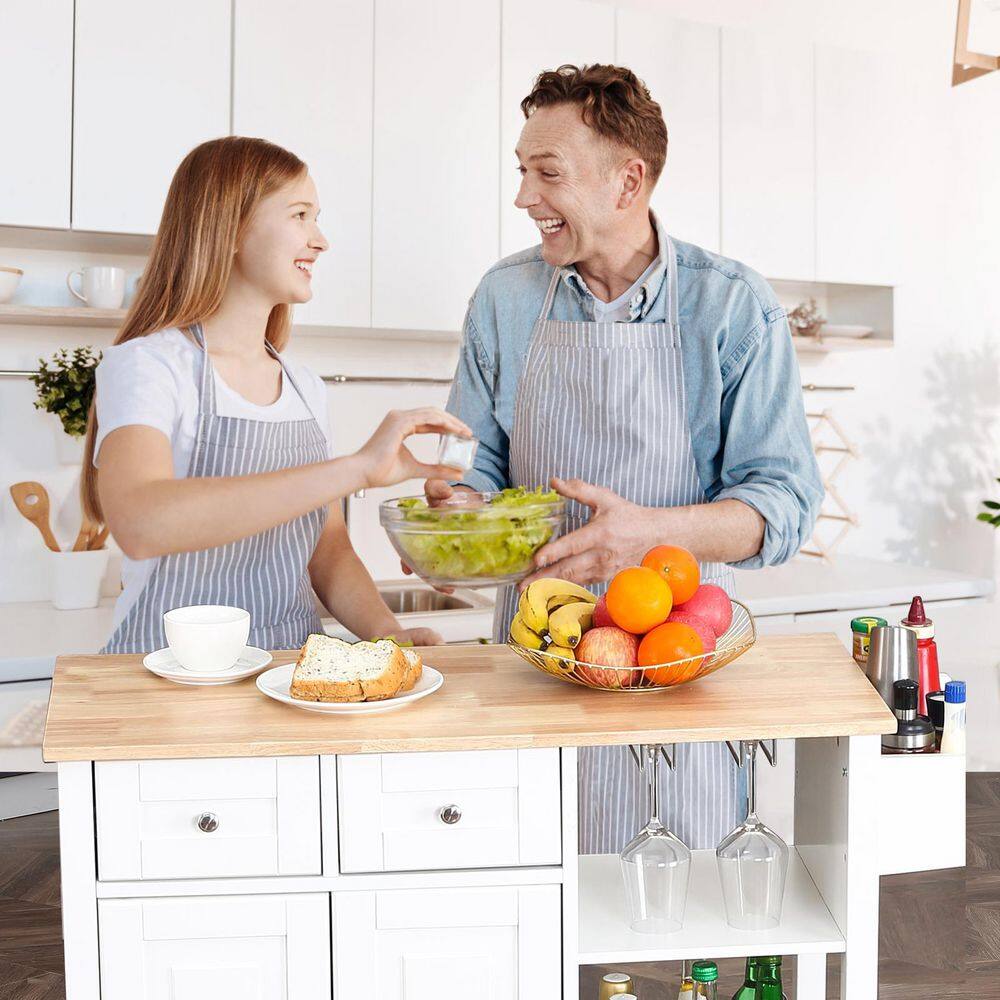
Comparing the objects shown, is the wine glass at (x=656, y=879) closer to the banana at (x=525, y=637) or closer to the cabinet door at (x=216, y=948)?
the banana at (x=525, y=637)

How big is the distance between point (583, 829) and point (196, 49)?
2171 millimetres

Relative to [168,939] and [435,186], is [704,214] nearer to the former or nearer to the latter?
[435,186]

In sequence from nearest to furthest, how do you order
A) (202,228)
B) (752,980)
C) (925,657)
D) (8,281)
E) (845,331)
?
(925,657)
(752,980)
(202,228)
(8,281)
(845,331)

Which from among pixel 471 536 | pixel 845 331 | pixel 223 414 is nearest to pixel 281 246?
pixel 223 414

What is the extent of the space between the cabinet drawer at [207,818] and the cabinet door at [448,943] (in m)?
0.09

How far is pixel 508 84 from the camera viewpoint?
132 inches

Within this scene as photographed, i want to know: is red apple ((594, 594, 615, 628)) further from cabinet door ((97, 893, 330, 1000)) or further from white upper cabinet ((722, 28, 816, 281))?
white upper cabinet ((722, 28, 816, 281))

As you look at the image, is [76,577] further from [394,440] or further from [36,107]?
[394,440]

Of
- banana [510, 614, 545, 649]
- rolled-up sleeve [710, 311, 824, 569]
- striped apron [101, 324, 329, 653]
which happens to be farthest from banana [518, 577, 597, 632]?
striped apron [101, 324, 329, 653]

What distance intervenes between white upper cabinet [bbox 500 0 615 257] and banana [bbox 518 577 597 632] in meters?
2.02

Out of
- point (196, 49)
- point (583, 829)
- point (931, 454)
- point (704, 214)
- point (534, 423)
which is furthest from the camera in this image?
point (931, 454)

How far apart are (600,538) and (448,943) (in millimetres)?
608

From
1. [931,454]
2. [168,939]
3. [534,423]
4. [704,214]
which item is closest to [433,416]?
[534,423]

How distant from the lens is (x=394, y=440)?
1.66 m
